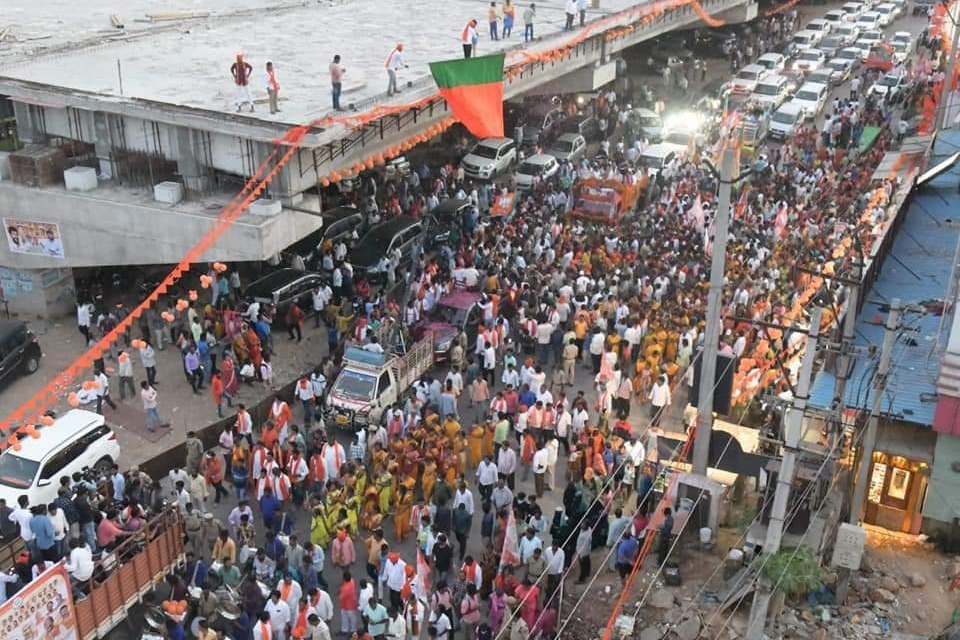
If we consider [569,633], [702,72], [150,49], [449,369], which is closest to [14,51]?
[150,49]

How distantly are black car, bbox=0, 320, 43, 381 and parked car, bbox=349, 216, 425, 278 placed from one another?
23.5 ft

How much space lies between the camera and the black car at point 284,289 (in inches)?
871

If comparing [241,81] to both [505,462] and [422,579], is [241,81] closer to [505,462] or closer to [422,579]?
[505,462]

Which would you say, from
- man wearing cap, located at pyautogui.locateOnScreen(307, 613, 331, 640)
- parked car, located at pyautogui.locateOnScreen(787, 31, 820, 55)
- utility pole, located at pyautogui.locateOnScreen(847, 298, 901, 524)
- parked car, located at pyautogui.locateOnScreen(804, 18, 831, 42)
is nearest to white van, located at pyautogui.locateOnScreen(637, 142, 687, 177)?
utility pole, located at pyautogui.locateOnScreen(847, 298, 901, 524)

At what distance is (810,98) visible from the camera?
131 feet

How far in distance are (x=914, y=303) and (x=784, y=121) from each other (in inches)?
883

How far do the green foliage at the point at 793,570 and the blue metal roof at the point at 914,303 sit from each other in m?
2.48

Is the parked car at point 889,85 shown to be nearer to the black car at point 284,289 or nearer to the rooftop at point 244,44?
the rooftop at point 244,44

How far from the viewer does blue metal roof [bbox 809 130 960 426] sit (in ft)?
49.1

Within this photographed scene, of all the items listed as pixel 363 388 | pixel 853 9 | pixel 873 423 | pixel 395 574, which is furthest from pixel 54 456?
pixel 853 9

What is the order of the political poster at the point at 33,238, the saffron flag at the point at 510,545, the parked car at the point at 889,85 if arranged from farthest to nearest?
the parked car at the point at 889,85 → the political poster at the point at 33,238 → the saffron flag at the point at 510,545

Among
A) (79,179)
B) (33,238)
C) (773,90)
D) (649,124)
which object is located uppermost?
(79,179)

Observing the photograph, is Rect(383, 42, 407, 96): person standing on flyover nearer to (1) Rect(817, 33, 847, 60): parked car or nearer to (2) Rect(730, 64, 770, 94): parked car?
(2) Rect(730, 64, 770, 94): parked car

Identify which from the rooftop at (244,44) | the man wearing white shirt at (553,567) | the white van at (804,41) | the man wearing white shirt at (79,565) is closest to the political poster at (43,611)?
the man wearing white shirt at (79,565)
